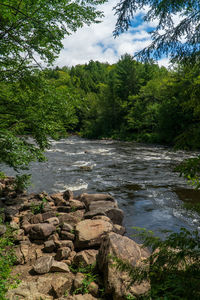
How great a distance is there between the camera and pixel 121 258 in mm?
4430

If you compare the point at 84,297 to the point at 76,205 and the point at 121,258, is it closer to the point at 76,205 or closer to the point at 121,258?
the point at 121,258

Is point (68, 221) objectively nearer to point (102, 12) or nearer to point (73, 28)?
point (73, 28)

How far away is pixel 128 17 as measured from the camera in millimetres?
4523

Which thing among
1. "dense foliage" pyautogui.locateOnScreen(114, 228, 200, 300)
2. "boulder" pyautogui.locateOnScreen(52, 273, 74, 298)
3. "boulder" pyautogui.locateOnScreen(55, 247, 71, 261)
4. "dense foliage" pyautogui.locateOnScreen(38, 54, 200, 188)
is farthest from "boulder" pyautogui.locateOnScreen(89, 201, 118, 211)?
"dense foliage" pyautogui.locateOnScreen(38, 54, 200, 188)

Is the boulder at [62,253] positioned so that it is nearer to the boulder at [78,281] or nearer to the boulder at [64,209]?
the boulder at [78,281]

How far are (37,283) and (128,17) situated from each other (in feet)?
20.0

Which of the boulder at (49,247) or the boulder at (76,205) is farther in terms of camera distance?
the boulder at (76,205)

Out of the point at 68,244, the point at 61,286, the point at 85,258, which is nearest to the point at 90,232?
the point at 68,244

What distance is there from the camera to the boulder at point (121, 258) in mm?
3926

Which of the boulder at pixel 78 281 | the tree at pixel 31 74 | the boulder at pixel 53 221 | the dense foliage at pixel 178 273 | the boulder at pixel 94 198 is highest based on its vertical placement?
the tree at pixel 31 74

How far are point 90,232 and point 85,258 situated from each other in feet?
3.02

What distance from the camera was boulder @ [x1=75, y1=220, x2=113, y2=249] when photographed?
578 cm

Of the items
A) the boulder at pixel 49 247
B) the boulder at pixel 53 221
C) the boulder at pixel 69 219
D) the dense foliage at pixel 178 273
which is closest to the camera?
the dense foliage at pixel 178 273

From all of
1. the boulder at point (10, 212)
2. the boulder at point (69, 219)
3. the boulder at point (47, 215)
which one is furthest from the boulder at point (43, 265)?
the boulder at point (10, 212)
